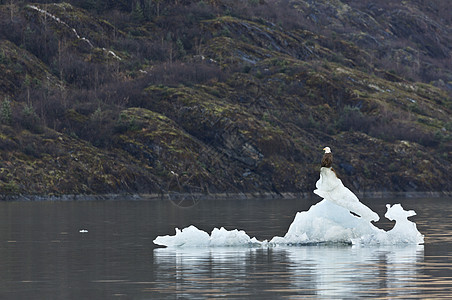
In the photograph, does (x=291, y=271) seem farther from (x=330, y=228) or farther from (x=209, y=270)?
(x=330, y=228)

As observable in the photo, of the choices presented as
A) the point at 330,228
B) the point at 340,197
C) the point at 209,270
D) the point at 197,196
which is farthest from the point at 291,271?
the point at 197,196

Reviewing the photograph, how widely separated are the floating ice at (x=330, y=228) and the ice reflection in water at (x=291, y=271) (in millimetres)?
772

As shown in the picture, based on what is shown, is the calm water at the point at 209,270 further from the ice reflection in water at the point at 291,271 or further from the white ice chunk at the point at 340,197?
the white ice chunk at the point at 340,197

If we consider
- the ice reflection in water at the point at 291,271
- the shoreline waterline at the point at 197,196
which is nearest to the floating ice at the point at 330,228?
the ice reflection in water at the point at 291,271

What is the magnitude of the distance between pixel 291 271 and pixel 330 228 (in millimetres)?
11294

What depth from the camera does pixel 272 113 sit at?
197750 mm

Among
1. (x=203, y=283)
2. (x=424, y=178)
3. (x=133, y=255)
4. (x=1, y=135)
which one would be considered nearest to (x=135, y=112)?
(x=1, y=135)

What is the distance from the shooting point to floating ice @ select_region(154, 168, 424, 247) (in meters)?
47.4

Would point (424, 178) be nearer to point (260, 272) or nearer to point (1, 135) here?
point (1, 135)

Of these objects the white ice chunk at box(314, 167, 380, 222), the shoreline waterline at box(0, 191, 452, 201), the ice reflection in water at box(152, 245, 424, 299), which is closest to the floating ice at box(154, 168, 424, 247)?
the white ice chunk at box(314, 167, 380, 222)

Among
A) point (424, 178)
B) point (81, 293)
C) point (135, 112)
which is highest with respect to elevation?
point (135, 112)

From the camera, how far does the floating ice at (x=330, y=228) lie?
47.4 meters

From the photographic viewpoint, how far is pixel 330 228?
47.9 metres

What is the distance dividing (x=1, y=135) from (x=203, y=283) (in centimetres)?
12848
